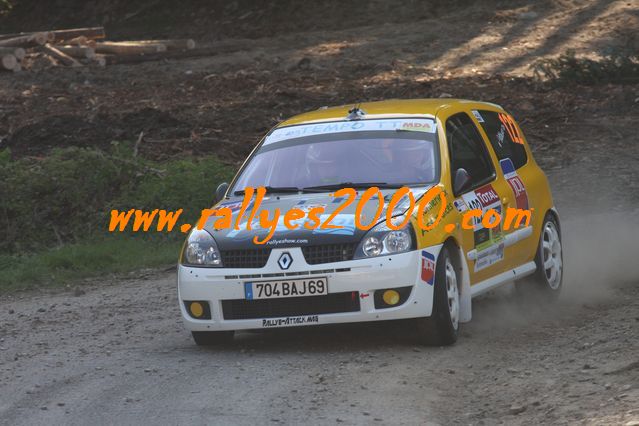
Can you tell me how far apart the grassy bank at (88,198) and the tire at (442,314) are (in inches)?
263

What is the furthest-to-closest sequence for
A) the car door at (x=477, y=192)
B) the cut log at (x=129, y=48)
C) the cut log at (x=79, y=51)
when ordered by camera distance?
the cut log at (x=129, y=48)
the cut log at (x=79, y=51)
the car door at (x=477, y=192)

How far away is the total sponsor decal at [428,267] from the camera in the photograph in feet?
28.2

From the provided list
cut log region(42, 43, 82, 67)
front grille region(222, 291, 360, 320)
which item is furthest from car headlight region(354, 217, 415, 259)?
cut log region(42, 43, 82, 67)

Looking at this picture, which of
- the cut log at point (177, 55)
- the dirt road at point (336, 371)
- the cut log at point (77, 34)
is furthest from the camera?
the cut log at point (77, 34)

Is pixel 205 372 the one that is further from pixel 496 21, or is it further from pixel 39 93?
pixel 496 21

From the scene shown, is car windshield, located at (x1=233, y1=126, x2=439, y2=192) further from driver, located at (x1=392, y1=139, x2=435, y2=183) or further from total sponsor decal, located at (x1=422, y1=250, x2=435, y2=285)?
total sponsor decal, located at (x1=422, y1=250, x2=435, y2=285)

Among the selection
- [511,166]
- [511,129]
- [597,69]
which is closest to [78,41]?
[597,69]

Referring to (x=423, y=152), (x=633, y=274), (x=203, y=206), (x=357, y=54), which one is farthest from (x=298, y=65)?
(x=423, y=152)

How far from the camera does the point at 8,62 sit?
27.6 metres

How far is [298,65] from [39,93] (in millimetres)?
5221

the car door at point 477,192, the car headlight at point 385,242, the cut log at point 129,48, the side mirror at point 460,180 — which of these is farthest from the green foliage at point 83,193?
the cut log at point 129,48

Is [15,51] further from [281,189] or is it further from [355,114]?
[281,189]

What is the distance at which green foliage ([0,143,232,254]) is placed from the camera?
645 inches

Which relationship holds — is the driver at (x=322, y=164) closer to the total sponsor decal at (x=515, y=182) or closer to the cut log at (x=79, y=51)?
the total sponsor decal at (x=515, y=182)
